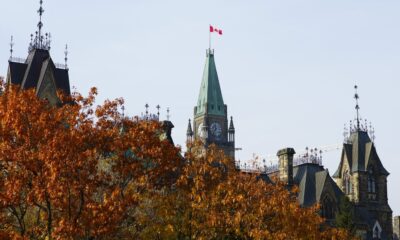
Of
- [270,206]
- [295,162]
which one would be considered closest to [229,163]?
[270,206]

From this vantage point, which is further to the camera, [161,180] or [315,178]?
[315,178]

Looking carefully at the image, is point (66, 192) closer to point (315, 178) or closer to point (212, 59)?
point (315, 178)

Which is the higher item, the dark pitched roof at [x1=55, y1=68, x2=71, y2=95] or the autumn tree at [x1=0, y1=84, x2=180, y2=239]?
the dark pitched roof at [x1=55, y1=68, x2=71, y2=95]

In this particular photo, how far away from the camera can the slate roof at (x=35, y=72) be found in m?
58.3

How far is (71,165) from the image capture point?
2614 cm

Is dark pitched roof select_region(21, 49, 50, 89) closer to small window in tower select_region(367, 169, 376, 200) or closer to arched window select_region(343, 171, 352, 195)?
arched window select_region(343, 171, 352, 195)

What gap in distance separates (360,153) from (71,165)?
56.5m

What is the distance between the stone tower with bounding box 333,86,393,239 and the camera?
251ft

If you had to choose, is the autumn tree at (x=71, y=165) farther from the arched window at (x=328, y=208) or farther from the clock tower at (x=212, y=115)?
the clock tower at (x=212, y=115)

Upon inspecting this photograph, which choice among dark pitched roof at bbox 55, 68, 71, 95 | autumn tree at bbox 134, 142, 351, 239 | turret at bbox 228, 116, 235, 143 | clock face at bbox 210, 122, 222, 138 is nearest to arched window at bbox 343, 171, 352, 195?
dark pitched roof at bbox 55, 68, 71, 95

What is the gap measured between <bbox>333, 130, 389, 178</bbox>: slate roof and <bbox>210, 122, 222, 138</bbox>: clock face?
6701cm

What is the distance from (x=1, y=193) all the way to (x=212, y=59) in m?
118

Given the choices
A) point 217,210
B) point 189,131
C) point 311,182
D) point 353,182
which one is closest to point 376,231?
point 353,182

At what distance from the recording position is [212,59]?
141 metres
